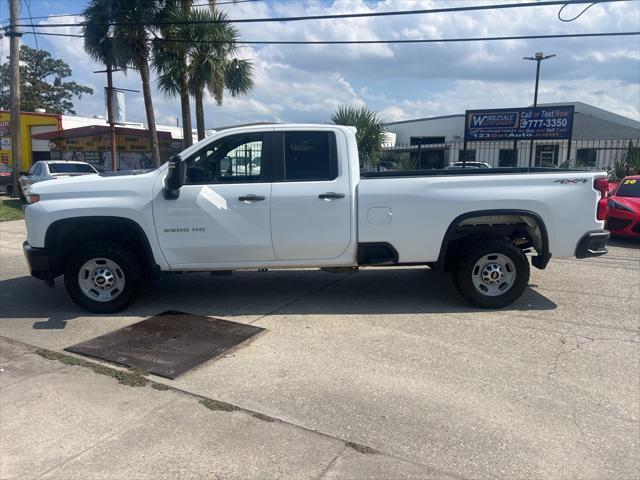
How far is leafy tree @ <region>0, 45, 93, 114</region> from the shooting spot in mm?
61656

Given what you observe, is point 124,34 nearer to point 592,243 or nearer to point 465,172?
point 465,172

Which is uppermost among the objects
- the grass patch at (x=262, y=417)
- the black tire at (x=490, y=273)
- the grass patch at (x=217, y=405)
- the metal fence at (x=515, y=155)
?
the metal fence at (x=515, y=155)

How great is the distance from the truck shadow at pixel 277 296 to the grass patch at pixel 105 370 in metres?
0.96

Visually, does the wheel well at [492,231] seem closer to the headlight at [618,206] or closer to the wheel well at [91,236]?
the wheel well at [91,236]

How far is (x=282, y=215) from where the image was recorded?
5.77 meters

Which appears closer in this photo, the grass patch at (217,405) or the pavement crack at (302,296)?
the grass patch at (217,405)

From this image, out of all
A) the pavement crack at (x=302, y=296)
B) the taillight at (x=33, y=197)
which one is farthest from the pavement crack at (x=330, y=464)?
the taillight at (x=33, y=197)

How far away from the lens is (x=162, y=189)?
226 inches

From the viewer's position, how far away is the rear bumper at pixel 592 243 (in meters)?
5.87

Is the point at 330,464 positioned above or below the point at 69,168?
below

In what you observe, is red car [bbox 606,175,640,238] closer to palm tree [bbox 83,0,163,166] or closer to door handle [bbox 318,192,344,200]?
door handle [bbox 318,192,344,200]

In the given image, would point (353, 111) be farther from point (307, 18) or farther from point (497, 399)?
point (497, 399)

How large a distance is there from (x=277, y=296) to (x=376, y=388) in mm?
2795

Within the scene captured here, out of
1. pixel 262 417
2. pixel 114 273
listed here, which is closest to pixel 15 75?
Answer: pixel 114 273
